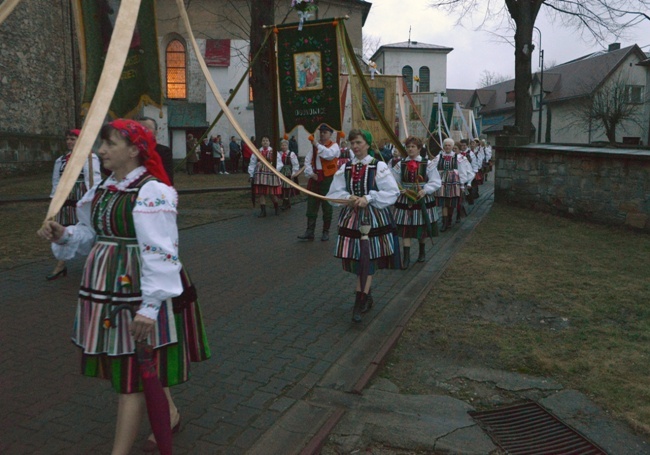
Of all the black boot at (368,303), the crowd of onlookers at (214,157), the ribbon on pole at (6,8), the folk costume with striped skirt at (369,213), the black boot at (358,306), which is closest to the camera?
the ribbon on pole at (6,8)

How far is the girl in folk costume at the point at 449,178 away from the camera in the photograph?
1223 centimetres

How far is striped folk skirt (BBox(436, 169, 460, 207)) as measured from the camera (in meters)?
12.2

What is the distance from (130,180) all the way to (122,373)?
Answer: 99cm

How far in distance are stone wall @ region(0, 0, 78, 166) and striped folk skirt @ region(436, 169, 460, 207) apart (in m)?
15.3

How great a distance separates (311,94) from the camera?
7.65 meters

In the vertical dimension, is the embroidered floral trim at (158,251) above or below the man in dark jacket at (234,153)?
below

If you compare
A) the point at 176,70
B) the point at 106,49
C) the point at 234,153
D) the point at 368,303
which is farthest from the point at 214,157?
the point at 106,49

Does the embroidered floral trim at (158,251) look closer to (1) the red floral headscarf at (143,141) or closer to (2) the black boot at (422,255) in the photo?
(1) the red floral headscarf at (143,141)

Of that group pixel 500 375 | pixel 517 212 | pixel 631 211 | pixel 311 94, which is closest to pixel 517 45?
pixel 517 212

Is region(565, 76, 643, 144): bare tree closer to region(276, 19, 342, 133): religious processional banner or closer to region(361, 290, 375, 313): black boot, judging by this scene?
region(276, 19, 342, 133): religious processional banner

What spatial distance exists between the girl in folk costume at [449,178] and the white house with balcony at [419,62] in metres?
52.5

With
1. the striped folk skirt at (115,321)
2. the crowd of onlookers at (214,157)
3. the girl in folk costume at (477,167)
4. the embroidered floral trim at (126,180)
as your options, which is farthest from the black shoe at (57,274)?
the crowd of onlookers at (214,157)

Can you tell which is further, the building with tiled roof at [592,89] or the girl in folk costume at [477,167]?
the building with tiled roof at [592,89]

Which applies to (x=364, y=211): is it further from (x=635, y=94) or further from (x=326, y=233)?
(x=635, y=94)
